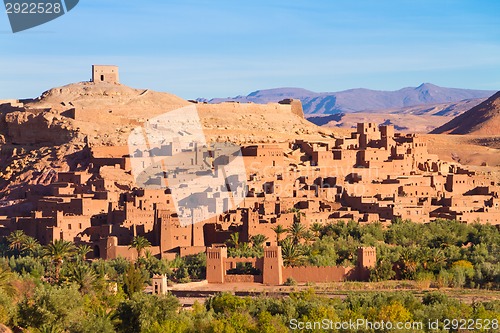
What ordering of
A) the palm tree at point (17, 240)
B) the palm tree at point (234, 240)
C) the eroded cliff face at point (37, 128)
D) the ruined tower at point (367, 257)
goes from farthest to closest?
the eroded cliff face at point (37, 128) < the palm tree at point (17, 240) < the palm tree at point (234, 240) < the ruined tower at point (367, 257)

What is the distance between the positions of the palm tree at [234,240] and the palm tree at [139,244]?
2840 mm

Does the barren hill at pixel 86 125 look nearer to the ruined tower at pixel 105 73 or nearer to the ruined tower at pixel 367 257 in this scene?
the ruined tower at pixel 105 73

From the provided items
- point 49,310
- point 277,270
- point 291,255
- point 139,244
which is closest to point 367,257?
point 291,255

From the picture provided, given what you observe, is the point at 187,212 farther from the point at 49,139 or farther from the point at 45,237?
the point at 49,139

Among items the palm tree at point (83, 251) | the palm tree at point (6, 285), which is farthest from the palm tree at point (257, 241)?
the palm tree at point (6, 285)

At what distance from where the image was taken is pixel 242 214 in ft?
150

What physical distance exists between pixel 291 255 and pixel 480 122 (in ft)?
218

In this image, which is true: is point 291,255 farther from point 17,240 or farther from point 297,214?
point 17,240

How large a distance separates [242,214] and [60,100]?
2494 cm

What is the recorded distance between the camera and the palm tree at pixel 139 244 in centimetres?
4341

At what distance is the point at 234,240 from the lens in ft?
146

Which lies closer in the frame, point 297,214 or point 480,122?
point 297,214

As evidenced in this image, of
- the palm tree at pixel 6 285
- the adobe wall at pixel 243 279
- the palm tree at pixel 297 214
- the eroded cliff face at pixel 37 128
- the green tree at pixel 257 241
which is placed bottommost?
the adobe wall at pixel 243 279

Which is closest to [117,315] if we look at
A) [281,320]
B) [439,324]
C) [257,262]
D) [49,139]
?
[281,320]
